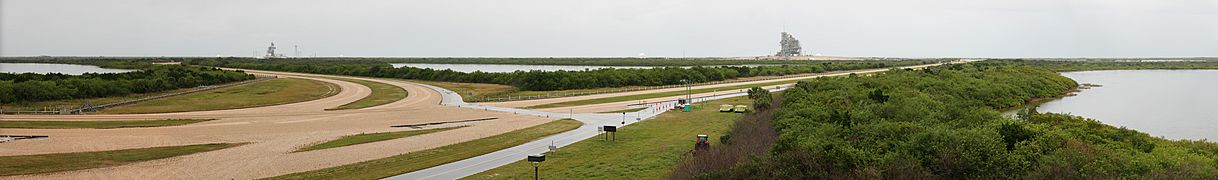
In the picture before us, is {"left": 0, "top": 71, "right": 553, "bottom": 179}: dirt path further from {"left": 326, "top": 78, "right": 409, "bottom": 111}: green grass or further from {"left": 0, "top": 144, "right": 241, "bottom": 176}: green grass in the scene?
{"left": 326, "top": 78, "right": 409, "bottom": 111}: green grass

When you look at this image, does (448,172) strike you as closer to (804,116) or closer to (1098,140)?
(804,116)

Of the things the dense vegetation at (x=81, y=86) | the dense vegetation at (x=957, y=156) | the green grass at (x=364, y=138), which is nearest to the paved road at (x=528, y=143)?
the green grass at (x=364, y=138)

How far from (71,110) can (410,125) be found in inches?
1068

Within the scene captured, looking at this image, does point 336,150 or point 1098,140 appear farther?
point 336,150

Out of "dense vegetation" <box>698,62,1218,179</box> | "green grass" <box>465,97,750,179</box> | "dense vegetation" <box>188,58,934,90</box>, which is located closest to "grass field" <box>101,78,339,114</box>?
"dense vegetation" <box>188,58,934,90</box>

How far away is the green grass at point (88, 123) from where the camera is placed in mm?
45562

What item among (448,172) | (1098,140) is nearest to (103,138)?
(448,172)

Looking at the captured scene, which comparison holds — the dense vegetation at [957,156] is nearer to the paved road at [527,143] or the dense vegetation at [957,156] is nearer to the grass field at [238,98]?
the paved road at [527,143]

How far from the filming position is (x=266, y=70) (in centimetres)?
15388

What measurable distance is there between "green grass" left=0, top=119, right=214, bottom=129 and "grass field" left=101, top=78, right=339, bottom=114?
29.4 feet

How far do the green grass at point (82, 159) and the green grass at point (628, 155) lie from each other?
48.4ft

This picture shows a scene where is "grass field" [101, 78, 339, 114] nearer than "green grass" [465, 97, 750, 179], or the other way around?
"green grass" [465, 97, 750, 179]

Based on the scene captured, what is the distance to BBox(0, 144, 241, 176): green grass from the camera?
2922 centimetres

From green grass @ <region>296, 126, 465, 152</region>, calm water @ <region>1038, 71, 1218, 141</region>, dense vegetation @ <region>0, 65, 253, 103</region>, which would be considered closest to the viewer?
green grass @ <region>296, 126, 465, 152</region>
